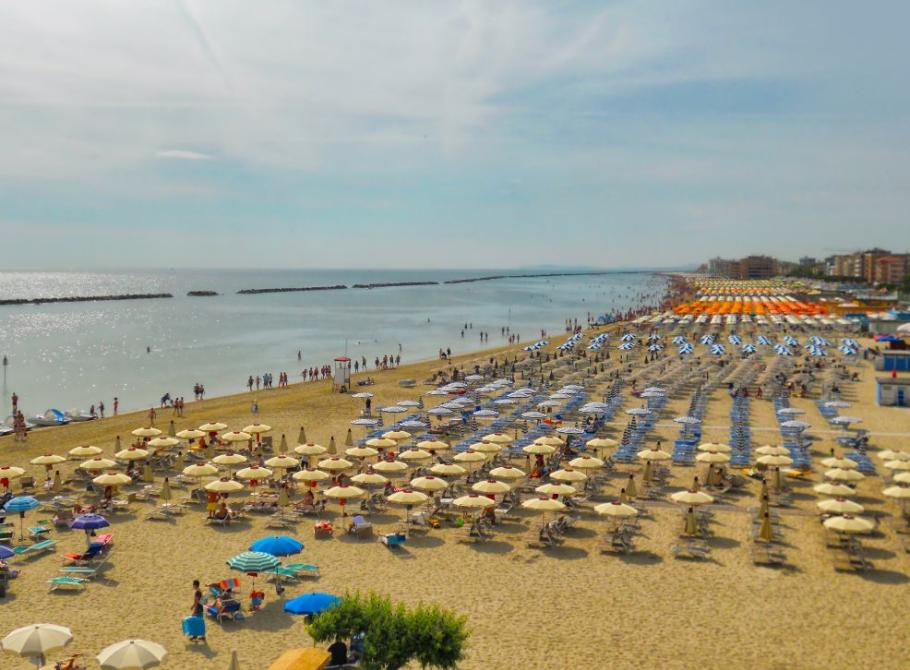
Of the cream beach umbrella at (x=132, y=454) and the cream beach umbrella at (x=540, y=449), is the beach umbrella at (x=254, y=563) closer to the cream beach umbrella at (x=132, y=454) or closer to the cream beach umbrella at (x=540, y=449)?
the cream beach umbrella at (x=132, y=454)

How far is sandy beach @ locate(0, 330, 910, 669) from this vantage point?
10789 mm

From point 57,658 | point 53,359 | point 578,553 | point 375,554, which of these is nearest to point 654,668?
point 578,553

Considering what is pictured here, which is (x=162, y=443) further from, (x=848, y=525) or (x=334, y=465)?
(x=848, y=525)

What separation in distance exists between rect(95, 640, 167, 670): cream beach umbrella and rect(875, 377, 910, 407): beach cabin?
2951 cm

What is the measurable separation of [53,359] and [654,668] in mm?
60031

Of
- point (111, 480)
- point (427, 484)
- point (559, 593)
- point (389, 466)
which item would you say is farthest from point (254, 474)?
point (559, 593)

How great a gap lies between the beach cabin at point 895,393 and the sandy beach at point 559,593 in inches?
535

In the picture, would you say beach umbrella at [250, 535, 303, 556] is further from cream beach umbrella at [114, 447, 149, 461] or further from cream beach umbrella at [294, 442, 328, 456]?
cream beach umbrella at [114, 447, 149, 461]

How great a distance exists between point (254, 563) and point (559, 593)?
5.14m

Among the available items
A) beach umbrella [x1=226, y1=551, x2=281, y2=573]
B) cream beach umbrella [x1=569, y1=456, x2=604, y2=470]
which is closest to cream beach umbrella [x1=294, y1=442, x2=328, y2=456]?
cream beach umbrella [x1=569, y1=456, x2=604, y2=470]

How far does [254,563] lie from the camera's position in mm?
12289

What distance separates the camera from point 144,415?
32.0 metres

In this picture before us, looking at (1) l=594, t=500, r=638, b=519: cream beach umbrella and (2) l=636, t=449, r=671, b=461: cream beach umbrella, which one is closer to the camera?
(1) l=594, t=500, r=638, b=519: cream beach umbrella

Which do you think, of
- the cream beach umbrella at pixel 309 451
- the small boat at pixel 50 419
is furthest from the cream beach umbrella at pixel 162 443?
the small boat at pixel 50 419
